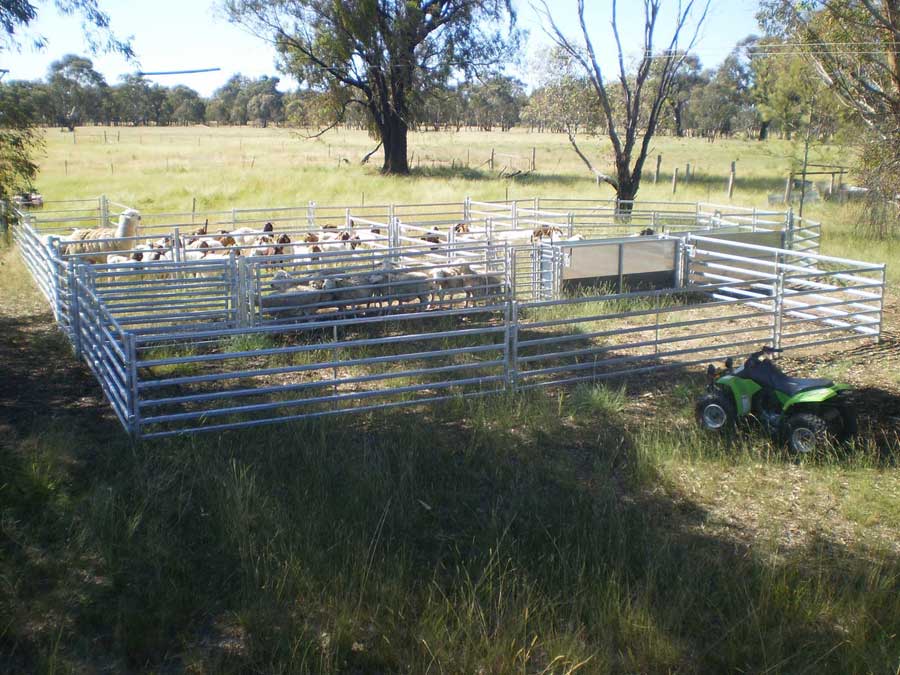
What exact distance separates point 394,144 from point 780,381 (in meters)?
32.1

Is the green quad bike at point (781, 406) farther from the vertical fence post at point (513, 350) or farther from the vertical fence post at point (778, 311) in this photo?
the vertical fence post at point (778, 311)

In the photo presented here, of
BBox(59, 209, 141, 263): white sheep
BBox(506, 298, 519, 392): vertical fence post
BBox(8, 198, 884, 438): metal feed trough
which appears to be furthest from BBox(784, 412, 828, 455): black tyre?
BBox(59, 209, 141, 263): white sheep

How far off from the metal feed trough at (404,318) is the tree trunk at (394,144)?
829 inches

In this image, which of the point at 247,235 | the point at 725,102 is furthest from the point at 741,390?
the point at 725,102

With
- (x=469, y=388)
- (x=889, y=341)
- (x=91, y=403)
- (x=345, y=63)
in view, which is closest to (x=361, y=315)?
(x=469, y=388)

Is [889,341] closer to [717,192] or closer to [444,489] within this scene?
[444,489]

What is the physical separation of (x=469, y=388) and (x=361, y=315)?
10.6 ft

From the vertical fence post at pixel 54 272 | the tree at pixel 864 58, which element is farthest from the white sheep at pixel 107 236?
the tree at pixel 864 58

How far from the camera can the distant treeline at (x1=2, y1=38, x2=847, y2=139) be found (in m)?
21.4

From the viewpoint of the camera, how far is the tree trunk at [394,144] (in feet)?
123

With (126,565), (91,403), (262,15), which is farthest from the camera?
(262,15)

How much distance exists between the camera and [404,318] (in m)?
8.36

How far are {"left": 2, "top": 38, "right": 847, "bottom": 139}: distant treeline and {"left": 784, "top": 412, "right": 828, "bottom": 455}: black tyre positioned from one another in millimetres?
7830

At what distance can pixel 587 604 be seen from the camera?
14.9ft
